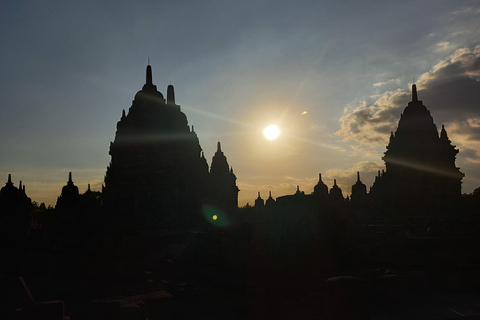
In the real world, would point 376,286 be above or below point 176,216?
below

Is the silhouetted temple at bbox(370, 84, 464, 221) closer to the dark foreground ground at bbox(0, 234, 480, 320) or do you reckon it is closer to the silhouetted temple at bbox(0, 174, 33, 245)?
the dark foreground ground at bbox(0, 234, 480, 320)

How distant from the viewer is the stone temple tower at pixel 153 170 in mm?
32500

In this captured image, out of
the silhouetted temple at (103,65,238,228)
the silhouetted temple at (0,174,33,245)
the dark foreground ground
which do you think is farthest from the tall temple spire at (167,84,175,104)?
the dark foreground ground

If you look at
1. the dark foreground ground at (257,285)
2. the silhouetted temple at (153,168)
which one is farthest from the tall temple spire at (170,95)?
the dark foreground ground at (257,285)

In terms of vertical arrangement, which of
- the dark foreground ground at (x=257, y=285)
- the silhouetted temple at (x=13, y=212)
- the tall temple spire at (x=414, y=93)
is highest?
the tall temple spire at (x=414, y=93)

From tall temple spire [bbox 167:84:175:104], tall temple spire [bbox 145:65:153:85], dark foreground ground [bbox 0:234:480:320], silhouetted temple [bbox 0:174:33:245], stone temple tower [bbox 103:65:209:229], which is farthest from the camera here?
tall temple spire [bbox 167:84:175:104]

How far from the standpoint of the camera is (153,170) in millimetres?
33344

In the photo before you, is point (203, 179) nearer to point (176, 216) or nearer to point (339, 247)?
point (176, 216)

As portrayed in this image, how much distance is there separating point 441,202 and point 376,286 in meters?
26.2

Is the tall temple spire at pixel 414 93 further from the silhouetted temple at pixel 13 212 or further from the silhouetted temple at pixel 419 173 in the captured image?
the silhouetted temple at pixel 13 212

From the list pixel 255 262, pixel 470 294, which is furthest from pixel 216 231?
pixel 470 294

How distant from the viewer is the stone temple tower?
1280 inches

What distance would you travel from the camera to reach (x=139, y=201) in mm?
32719

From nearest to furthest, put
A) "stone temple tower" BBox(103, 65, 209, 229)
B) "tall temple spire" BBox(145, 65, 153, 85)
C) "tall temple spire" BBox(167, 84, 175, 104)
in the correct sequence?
"stone temple tower" BBox(103, 65, 209, 229)
"tall temple spire" BBox(145, 65, 153, 85)
"tall temple spire" BBox(167, 84, 175, 104)
